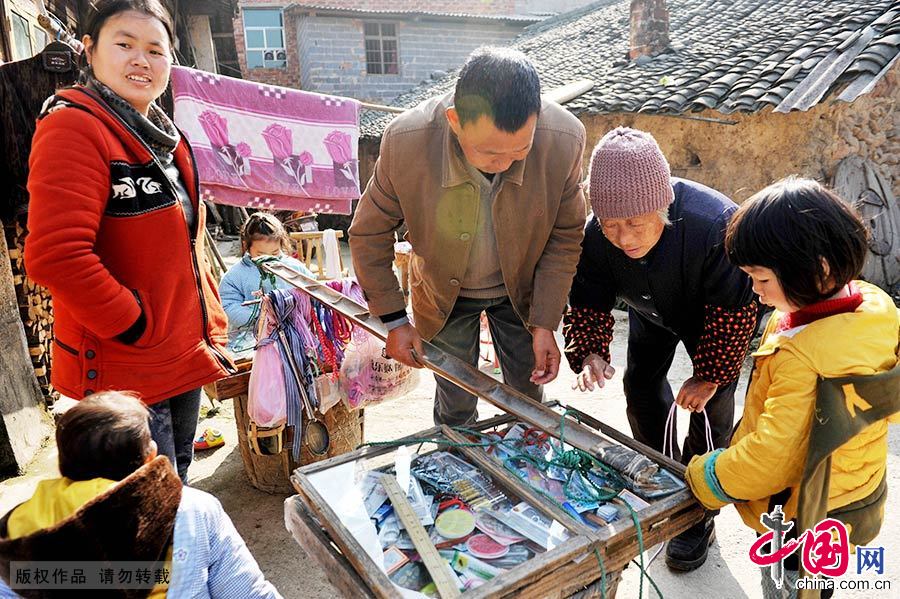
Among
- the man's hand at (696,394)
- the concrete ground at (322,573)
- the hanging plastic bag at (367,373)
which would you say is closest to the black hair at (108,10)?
the concrete ground at (322,573)

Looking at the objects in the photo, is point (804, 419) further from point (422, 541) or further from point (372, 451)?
point (372, 451)

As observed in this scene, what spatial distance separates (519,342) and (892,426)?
9.93 feet

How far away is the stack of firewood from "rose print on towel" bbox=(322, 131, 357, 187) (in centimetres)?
245

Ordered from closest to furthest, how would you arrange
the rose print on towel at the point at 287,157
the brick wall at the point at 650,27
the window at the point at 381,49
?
the rose print on towel at the point at 287,157
the brick wall at the point at 650,27
the window at the point at 381,49

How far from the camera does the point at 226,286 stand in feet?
10.6

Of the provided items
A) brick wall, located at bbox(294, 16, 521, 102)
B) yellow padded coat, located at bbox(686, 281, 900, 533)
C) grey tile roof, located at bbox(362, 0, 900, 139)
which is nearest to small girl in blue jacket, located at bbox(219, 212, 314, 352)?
yellow padded coat, located at bbox(686, 281, 900, 533)

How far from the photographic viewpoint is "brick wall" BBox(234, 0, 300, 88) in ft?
52.9

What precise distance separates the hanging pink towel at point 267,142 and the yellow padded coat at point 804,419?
4.27 m

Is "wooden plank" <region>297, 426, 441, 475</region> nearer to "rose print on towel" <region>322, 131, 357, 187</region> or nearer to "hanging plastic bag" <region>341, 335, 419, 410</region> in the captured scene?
"hanging plastic bag" <region>341, 335, 419, 410</region>

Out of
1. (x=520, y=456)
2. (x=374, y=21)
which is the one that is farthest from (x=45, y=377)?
(x=374, y=21)

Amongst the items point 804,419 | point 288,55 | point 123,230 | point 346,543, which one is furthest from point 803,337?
point 288,55

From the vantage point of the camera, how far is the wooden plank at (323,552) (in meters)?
1.19

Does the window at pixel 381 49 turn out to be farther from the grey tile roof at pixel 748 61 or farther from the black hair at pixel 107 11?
the black hair at pixel 107 11

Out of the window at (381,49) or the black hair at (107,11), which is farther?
the window at (381,49)
